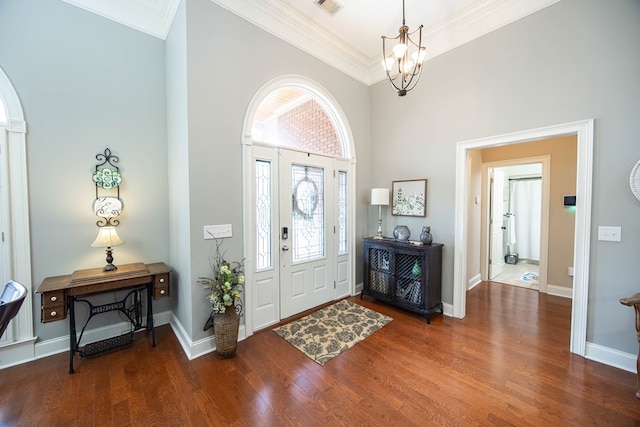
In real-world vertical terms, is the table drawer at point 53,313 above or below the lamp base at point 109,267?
below

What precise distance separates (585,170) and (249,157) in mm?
3353

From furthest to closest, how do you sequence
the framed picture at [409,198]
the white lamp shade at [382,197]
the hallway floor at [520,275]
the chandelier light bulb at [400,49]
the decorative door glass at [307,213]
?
the hallway floor at [520,275], the white lamp shade at [382,197], the framed picture at [409,198], the decorative door glass at [307,213], the chandelier light bulb at [400,49]

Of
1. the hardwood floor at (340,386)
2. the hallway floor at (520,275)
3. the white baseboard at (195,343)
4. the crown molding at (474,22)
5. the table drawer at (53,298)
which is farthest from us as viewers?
the hallway floor at (520,275)

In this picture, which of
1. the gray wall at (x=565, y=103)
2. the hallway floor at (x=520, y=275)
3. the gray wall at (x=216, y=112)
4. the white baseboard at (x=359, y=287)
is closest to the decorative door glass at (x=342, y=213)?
the white baseboard at (x=359, y=287)

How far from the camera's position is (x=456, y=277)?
327 cm

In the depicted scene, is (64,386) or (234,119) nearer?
(64,386)

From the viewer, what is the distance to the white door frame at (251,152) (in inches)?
109

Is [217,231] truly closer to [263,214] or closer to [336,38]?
[263,214]

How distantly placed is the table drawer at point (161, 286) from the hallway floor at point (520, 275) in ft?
18.2

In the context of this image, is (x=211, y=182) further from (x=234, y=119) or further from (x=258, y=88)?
(x=258, y=88)

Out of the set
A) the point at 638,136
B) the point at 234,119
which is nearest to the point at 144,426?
the point at 234,119

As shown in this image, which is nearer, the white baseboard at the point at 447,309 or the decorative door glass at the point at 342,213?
the white baseboard at the point at 447,309

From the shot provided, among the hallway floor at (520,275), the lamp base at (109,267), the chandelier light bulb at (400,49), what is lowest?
the hallway floor at (520,275)

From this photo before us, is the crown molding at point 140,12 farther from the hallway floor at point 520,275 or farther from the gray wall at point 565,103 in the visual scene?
the hallway floor at point 520,275
